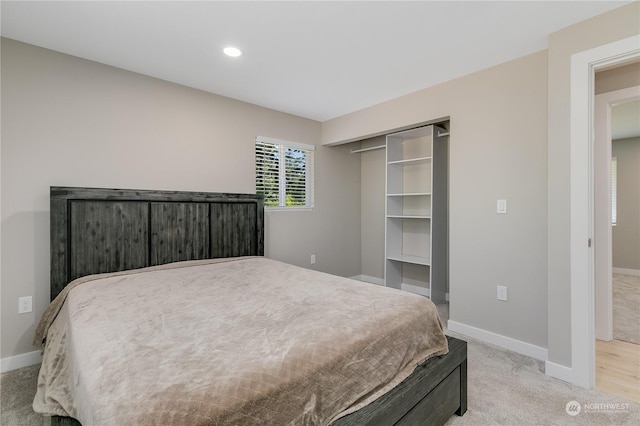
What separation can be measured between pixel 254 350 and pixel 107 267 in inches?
78.7

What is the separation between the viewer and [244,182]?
345 cm

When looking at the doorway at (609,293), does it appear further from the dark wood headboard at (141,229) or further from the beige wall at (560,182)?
the dark wood headboard at (141,229)

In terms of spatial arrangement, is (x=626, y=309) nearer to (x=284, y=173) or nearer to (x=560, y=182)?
(x=560, y=182)

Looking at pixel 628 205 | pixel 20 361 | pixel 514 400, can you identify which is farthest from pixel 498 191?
pixel 628 205

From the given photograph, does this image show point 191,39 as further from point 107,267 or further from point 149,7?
point 107,267

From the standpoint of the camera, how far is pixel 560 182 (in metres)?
2.05

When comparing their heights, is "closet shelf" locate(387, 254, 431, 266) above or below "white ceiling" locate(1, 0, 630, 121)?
below

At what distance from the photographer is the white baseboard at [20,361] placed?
2152mm

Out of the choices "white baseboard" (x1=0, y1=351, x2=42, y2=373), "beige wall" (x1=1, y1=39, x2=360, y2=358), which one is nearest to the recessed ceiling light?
"beige wall" (x1=1, y1=39, x2=360, y2=358)

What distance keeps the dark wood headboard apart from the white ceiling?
1099 millimetres

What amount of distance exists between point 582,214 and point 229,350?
2262mm

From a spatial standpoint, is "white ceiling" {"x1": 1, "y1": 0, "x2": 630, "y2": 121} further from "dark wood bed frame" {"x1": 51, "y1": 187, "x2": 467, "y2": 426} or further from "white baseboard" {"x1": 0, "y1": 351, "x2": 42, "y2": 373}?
"white baseboard" {"x1": 0, "y1": 351, "x2": 42, "y2": 373}

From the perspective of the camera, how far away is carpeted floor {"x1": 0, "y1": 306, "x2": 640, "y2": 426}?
1646 millimetres

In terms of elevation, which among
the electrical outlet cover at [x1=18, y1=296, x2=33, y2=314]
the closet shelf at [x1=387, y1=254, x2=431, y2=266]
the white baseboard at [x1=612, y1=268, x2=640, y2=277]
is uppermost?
the closet shelf at [x1=387, y1=254, x2=431, y2=266]
